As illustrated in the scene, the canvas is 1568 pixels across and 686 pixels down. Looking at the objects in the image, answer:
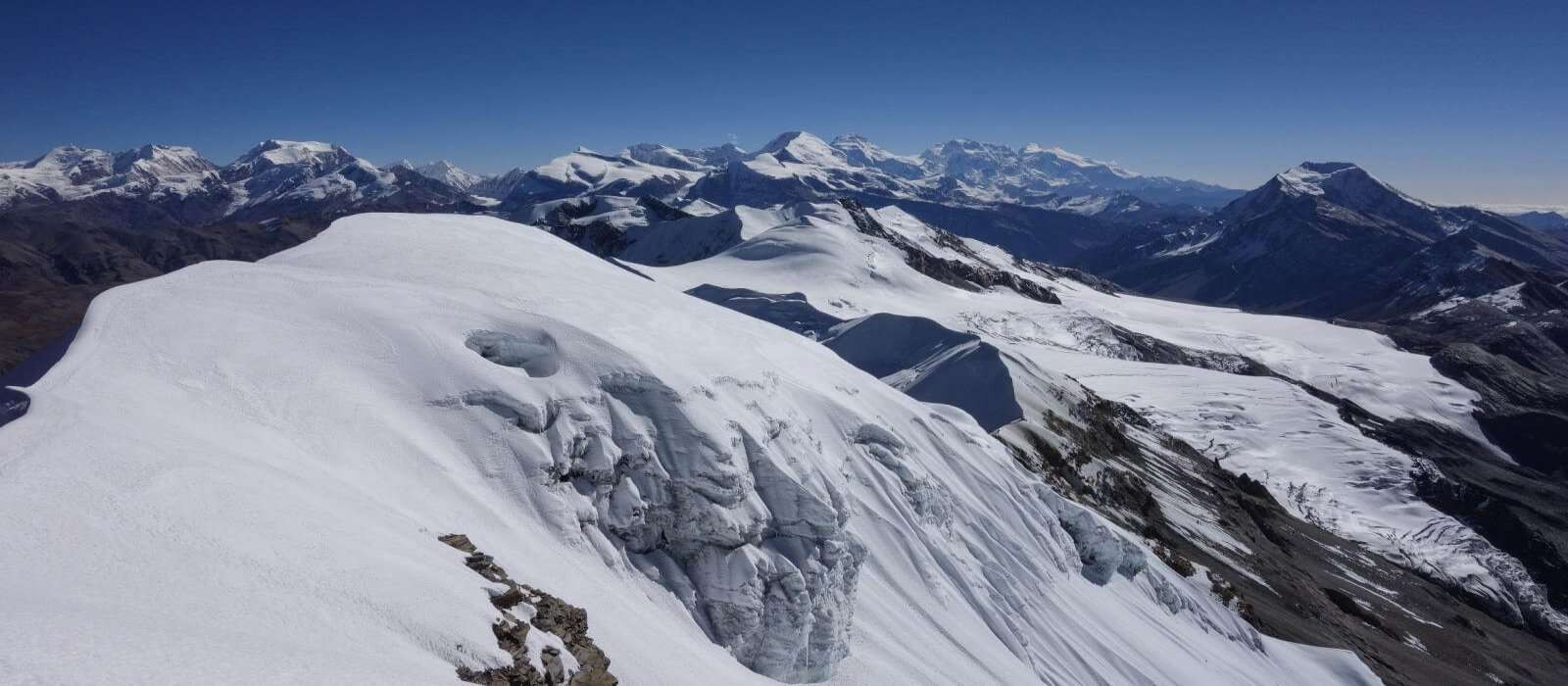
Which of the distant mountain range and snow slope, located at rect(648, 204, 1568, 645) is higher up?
the distant mountain range

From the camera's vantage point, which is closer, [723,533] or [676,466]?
[723,533]

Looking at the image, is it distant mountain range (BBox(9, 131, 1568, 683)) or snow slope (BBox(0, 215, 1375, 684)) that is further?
distant mountain range (BBox(9, 131, 1568, 683))

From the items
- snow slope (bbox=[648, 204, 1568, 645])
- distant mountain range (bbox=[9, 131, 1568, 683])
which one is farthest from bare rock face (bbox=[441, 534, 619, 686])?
snow slope (bbox=[648, 204, 1568, 645])

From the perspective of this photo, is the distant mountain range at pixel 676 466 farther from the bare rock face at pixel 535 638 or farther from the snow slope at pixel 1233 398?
the snow slope at pixel 1233 398

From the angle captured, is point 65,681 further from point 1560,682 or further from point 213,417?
point 1560,682

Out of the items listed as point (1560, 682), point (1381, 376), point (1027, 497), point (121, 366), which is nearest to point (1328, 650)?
point (1027, 497)

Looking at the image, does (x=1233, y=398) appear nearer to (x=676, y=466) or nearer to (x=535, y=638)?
(x=676, y=466)

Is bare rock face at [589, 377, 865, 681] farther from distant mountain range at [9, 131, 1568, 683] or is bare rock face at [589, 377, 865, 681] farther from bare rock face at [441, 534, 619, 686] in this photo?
bare rock face at [441, 534, 619, 686]

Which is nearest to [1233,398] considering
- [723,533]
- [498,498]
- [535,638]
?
[723,533]
